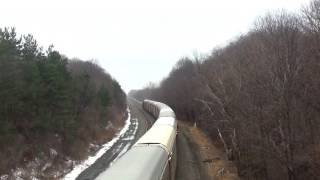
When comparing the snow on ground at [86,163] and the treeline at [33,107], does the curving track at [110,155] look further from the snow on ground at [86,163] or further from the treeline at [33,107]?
the treeline at [33,107]

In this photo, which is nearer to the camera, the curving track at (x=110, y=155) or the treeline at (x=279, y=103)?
the treeline at (x=279, y=103)

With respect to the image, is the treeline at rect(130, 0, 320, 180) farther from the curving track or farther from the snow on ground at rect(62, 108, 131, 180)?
the snow on ground at rect(62, 108, 131, 180)

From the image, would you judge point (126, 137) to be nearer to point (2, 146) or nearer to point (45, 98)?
point (45, 98)

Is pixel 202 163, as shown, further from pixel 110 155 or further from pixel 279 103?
pixel 110 155

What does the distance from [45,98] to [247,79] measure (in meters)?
18.4

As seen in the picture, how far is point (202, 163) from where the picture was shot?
112ft

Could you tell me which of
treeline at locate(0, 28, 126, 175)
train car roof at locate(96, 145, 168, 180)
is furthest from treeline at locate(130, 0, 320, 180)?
treeline at locate(0, 28, 126, 175)

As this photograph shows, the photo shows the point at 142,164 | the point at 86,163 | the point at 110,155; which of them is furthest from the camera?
the point at 110,155

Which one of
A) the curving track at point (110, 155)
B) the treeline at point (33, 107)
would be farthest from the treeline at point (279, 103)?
the treeline at point (33, 107)

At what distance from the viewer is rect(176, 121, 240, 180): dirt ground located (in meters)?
29.5

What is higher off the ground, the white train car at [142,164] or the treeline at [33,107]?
the treeline at [33,107]

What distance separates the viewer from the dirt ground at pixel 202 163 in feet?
96.7

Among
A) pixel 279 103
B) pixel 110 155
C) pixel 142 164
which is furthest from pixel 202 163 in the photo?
pixel 142 164

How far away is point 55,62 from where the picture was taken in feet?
136
